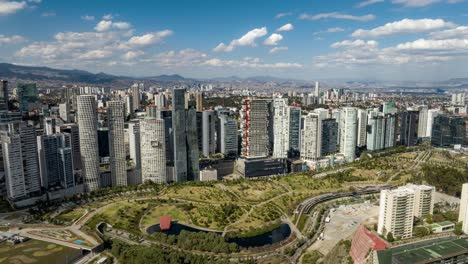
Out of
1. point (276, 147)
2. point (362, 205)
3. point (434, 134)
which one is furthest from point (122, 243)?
point (434, 134)

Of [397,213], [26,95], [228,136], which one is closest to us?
[397,213]

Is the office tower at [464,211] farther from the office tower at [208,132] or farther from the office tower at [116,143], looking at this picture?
the office tower at [208,132]

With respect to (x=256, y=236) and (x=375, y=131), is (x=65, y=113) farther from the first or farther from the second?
(x=375, y=131)

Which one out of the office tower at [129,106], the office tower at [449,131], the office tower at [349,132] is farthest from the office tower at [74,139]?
the office tower at [449,131]

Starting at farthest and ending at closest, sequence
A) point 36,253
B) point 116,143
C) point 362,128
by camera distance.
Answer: point 362,128 → point 116,143 → point 36,253

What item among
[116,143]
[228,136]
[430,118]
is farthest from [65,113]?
[430,118]

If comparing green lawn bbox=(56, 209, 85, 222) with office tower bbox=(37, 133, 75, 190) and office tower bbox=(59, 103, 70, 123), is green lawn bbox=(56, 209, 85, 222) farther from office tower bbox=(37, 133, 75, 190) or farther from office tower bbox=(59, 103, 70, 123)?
office tower bbox=(59, 103, 70, 123)
